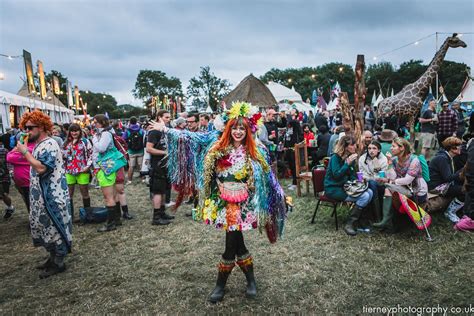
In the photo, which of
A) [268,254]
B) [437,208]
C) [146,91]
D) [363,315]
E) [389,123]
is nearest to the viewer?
[363,315]

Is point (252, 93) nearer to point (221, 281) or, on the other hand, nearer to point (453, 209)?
point (453, 209)

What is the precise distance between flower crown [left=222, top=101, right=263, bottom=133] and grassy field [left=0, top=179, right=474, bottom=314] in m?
1.77

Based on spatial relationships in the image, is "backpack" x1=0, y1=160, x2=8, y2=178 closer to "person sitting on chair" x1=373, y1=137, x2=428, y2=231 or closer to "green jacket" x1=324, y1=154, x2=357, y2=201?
"green jacket" x1=324, y1=154, x2=357, y2=201

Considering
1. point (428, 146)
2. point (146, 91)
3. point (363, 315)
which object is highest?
point (146, 91)

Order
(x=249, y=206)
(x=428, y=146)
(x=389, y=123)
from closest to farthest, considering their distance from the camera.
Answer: (x=249, y=206), (x=428, y=146), (x=389, y=123)

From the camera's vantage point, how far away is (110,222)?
5.43 meters

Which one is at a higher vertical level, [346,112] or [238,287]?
[346,112]

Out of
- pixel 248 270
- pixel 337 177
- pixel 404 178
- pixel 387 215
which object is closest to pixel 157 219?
pixel 248 270

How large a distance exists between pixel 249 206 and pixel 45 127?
2700 millimetres

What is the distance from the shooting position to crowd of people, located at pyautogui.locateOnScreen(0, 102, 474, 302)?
119 inches

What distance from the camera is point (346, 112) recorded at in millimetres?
6207

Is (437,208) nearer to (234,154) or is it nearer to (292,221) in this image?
(292,221)

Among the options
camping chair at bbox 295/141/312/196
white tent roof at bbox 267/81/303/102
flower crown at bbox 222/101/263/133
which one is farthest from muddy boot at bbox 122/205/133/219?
white tent roof at bbox 267/81/303/102

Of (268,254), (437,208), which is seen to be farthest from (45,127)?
(437,208)
